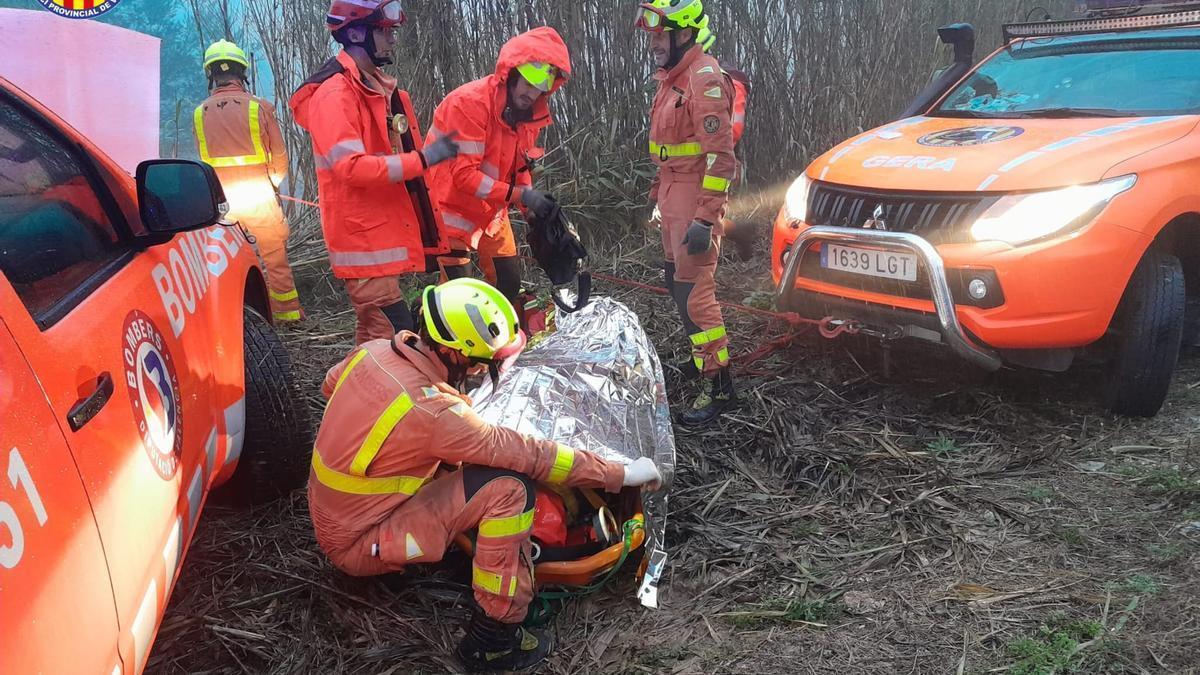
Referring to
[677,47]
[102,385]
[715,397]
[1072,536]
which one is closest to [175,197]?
[102,385]

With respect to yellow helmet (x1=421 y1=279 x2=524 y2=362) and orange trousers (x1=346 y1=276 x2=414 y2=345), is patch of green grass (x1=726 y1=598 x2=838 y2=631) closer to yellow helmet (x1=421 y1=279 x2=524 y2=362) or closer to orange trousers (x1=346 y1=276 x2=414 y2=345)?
yellow helmet (x1=421 y1=279 x2=524 y2=362)

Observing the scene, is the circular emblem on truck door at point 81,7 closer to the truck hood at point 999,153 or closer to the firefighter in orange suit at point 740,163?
the firefighter in orange suit at point 740,163

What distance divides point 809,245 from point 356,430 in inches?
92.9

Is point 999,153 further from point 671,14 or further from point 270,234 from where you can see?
point 270,234

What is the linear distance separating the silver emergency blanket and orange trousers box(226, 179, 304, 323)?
259cm

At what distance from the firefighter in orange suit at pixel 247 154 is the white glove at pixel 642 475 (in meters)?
3.75

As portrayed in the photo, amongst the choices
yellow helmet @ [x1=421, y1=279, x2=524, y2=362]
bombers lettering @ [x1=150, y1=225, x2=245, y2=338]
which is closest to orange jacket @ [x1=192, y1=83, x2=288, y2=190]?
bombers lettering @ [x1=150, y1=225, x2=245, y2=338]

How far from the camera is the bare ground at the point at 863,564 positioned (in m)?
2.56

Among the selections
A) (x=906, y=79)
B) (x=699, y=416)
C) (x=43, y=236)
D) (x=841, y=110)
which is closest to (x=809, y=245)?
(x=699, y=416)

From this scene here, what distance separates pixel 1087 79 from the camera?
4.27 meters

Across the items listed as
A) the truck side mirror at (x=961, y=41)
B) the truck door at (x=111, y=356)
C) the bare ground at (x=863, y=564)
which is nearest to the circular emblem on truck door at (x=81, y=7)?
the bare ground at (x=863, y=564)

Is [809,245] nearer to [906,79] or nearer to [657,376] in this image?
[657,376]

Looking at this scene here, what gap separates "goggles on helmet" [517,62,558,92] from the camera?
3.85 metres

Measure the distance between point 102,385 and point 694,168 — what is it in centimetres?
298
